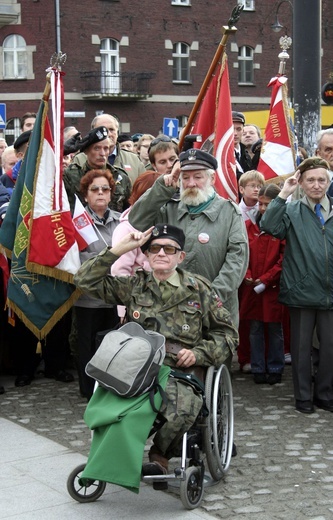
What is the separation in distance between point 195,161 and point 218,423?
65.3 inches

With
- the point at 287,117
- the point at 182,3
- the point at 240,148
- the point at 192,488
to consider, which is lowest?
the point at 192,488

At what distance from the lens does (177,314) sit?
5.68 m

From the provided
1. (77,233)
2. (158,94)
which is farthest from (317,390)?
(158,94)

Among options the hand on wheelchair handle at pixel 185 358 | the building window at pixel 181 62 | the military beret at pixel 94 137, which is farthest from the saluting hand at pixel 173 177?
the building window at pixel 181 62

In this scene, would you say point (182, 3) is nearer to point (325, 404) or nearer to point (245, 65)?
point (245, 65)

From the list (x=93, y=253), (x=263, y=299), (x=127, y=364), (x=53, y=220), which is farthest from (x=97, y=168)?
(x=127, y=364)

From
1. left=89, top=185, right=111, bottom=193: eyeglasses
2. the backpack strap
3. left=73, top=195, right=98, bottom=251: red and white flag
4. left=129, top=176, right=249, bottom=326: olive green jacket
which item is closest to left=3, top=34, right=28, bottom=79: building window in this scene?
left=73, top=195, right=98, bottom=251: red and white flag

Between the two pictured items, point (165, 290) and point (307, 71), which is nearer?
point (165, 290)

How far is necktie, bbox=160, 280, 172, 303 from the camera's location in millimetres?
5699

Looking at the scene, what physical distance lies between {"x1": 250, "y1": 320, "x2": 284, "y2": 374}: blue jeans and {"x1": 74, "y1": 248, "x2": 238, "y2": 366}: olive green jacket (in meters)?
2.67

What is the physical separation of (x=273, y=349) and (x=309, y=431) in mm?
1685

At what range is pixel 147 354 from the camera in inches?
204

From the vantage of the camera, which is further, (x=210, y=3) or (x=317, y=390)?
(x=210, y=3)

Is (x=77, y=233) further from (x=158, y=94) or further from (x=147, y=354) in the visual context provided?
(x=158, y=94)
